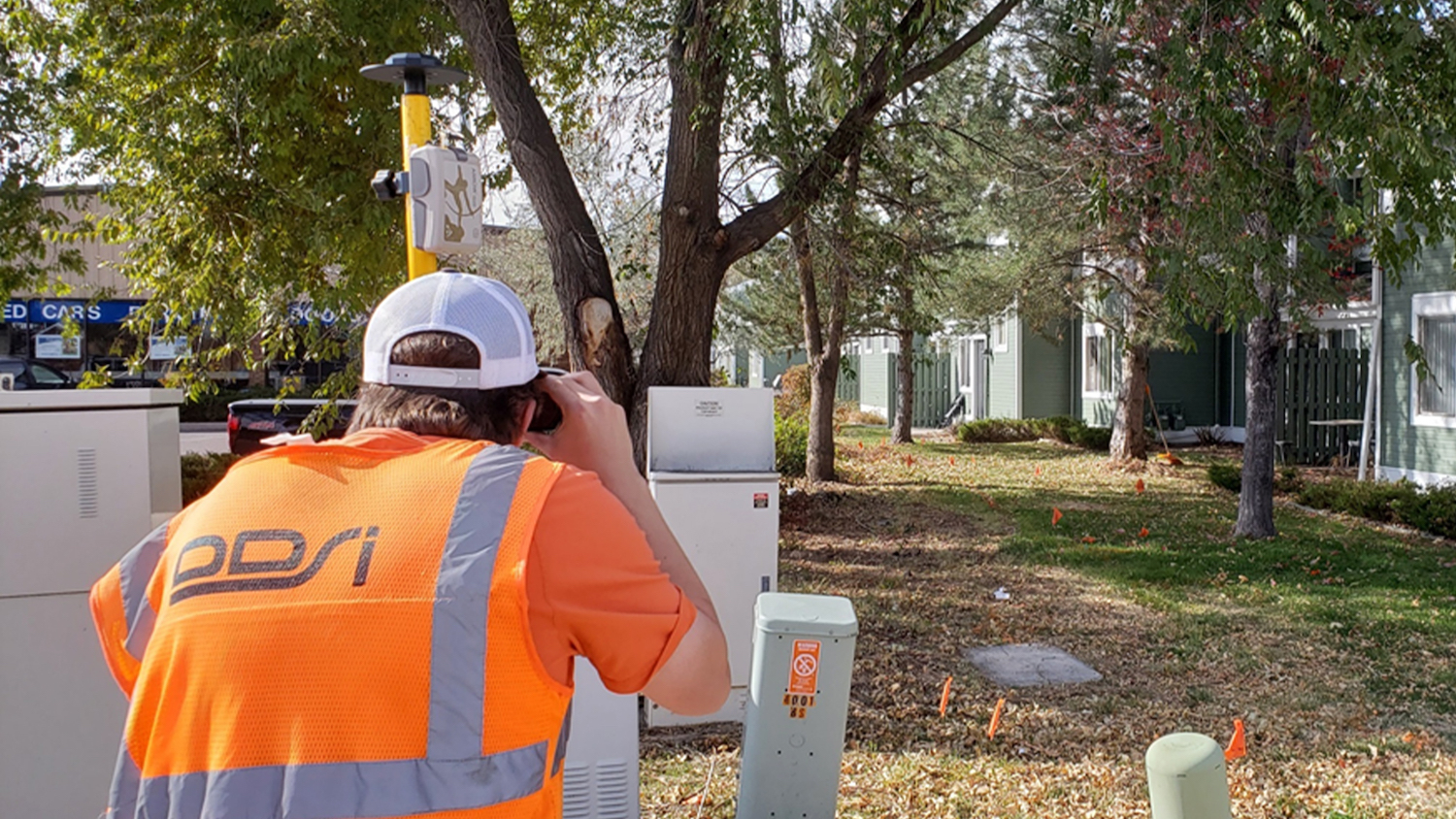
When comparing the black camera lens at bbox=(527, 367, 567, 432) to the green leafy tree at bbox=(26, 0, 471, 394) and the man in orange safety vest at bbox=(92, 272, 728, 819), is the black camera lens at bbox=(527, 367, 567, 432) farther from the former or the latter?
the green leafy tree at bbox=(26, 0, 471, 394)

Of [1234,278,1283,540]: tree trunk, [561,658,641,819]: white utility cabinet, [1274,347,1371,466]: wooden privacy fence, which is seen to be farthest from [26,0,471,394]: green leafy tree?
[1274,347,1371,466]: wooden privacy fence

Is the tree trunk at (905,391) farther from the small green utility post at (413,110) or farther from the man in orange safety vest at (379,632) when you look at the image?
the man in orange safety vest at (379,632)

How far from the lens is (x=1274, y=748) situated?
553 centimetres

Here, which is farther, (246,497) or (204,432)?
(204,432)

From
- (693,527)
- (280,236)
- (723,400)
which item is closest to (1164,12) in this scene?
(723,400)

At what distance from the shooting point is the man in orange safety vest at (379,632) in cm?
142

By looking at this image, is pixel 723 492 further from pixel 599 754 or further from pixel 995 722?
pixel 599 754

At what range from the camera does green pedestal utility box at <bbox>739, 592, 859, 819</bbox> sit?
3494 millimetres

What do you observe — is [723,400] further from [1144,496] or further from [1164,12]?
[1144,496]

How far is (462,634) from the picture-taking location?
145cm

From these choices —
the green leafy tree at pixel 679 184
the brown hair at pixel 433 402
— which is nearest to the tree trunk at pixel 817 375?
the green leafy tree at pixel 679 184

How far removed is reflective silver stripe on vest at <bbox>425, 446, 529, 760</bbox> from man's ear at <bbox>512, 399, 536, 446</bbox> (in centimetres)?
35

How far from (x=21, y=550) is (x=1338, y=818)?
4.94 metres

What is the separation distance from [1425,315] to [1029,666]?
33.2 ft
